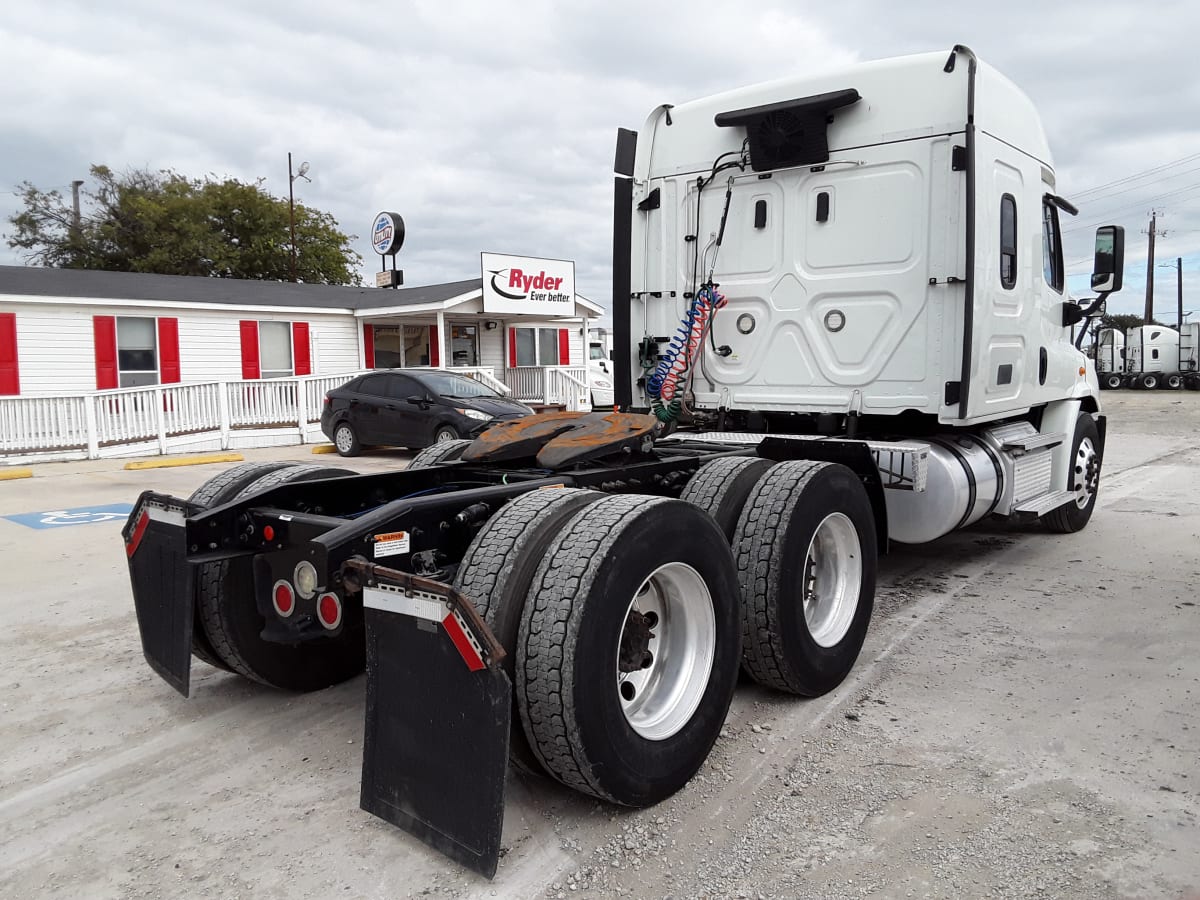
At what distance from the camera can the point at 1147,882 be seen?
2.54 meters

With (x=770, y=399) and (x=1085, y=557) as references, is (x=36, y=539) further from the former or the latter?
(x=1085, y=557)

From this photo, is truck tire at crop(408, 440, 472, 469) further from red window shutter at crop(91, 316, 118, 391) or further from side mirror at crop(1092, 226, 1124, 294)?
red window shutter at crop(91, 316, 118, 391)

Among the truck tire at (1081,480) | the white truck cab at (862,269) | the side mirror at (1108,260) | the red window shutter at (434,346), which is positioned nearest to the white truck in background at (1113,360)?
the red window shutter at (434,346)

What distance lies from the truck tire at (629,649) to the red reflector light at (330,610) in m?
0.80

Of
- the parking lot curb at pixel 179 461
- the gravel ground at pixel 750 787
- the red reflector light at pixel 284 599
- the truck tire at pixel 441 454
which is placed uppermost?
the truck tire at pixel 441 454

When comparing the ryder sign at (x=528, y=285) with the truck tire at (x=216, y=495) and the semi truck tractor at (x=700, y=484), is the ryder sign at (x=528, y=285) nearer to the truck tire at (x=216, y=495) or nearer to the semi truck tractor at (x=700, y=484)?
the semi truck tractor at (x=700, y=484)

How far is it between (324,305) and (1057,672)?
20029 mm

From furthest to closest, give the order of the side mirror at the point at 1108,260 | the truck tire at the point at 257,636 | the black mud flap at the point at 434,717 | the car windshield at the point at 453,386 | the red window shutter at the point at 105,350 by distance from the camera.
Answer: the red window shutter at the point at 105,350 → the car windshield at the point at 453,386 → the side mirror at the point at 1108,260 → the truck tire at the point at 257,636 → the black mud flap at the point at 434,717

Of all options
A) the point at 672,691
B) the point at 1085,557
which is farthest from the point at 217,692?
the point at 1085,557

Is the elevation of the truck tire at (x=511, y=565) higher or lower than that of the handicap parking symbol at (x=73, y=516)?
higher

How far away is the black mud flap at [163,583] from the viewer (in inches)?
132

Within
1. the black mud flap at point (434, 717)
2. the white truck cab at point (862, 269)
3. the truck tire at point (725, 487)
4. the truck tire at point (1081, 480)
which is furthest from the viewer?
the truck tire at point (1081, 480)

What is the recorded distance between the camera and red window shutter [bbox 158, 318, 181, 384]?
61.8 ft

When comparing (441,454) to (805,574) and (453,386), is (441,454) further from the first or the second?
(453,386)
